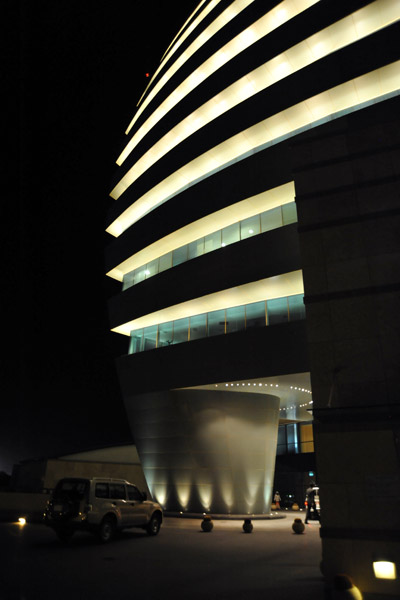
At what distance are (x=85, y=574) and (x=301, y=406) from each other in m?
21.0

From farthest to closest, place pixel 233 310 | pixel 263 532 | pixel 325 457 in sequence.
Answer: pixel 233 310, pixel 263 532, pixel 325 457

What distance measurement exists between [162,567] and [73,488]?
5.24 metres

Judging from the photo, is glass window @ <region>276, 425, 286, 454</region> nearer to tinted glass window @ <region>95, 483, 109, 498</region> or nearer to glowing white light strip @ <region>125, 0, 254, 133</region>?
tinted glass window @ <region>95, 483, 109, 498</region>

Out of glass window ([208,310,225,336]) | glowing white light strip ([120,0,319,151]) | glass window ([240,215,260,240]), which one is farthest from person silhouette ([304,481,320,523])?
glowing white light strip ([120,0,319,151])

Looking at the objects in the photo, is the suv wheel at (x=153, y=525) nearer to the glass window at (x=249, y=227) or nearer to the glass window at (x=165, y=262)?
the glass window at (x=249, y=227)

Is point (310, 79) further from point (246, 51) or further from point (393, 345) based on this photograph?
point (393, 345)

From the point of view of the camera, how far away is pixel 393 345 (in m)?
8.21

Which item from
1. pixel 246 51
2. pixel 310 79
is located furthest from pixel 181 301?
pixel 246 51

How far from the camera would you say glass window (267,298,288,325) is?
20.5 meters

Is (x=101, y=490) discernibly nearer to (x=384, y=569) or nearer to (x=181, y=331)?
(x=384, y=569)

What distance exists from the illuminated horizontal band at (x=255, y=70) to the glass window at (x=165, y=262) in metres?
7.66

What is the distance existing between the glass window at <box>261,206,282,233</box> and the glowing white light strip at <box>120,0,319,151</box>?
11.4m

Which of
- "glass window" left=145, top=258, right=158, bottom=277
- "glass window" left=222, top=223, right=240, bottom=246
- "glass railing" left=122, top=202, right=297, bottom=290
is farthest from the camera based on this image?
"glass window" left=145, top=258, right=158, bottom=277

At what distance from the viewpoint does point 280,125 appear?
71.5 feet
